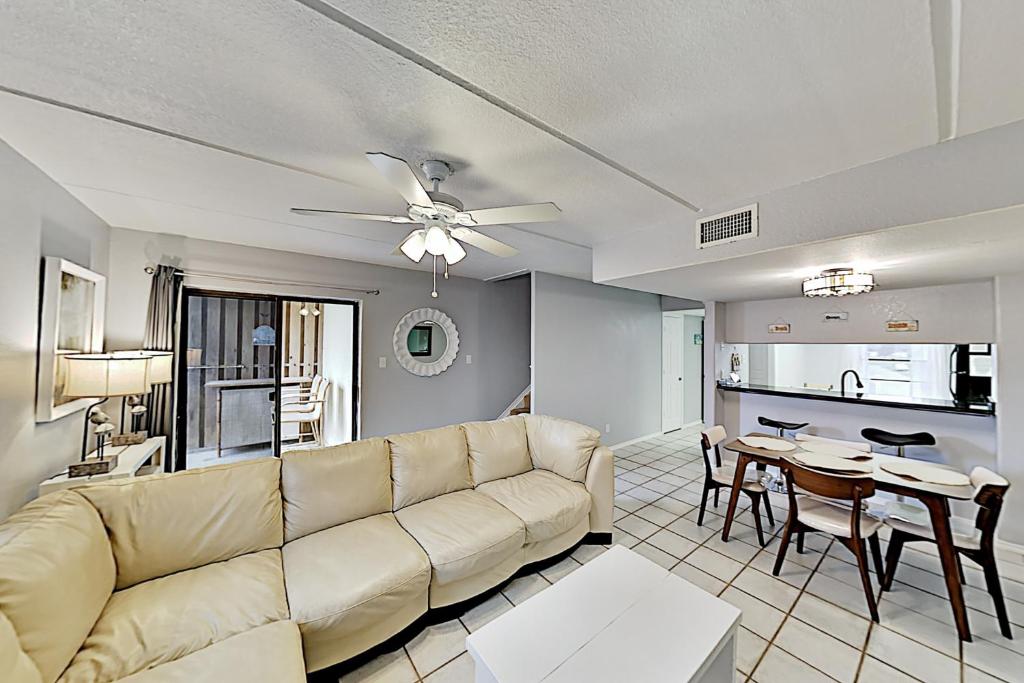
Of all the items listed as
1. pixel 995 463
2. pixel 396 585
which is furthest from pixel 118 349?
pixel 995 463

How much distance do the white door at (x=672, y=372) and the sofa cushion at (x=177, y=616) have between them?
5.65m

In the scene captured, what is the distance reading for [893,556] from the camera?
7.27 ft

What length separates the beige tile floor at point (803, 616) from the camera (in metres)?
1.71

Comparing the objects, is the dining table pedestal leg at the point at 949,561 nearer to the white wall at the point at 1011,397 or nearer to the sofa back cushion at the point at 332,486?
the white wall at the point at 1011,397

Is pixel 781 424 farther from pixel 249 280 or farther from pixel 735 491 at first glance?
pixel 249 280

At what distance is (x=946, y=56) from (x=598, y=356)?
4053mm

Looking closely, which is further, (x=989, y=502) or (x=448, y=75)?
(x=989, y=502)

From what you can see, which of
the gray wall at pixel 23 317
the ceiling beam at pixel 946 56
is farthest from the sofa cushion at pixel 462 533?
the ceiling beam at pixel 946 56

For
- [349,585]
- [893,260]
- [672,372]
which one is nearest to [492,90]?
[349,585]

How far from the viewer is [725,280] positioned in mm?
3285

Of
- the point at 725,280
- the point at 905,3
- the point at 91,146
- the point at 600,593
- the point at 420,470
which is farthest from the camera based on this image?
the point at 725,280

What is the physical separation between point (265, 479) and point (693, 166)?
2.80 metres

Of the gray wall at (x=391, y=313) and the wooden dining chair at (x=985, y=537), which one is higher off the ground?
the gray wall at (x=391, y=313)

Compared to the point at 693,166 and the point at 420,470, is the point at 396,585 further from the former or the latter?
→ the point at 693,166
